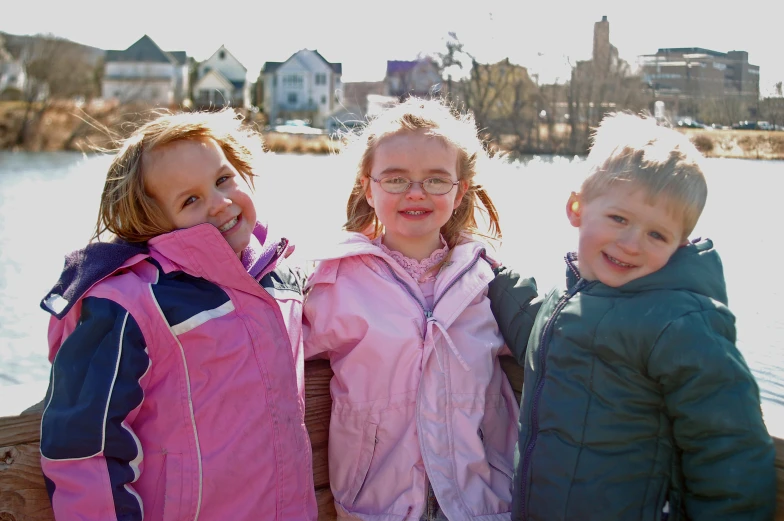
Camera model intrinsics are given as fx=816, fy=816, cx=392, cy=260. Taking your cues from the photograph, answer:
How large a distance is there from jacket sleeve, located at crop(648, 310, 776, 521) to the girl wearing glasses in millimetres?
607

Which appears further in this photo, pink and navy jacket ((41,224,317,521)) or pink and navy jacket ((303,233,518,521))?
pink and navy jacket ((303,233,518,521))

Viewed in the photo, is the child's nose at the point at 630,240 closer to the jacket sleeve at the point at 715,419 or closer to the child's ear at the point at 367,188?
the jacket sleeve at the point at 715,419

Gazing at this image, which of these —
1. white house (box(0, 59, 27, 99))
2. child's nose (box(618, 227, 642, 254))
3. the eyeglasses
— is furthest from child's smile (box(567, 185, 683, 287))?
white house (box(0, 59, 27, 99))

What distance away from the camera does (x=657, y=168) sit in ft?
5.35

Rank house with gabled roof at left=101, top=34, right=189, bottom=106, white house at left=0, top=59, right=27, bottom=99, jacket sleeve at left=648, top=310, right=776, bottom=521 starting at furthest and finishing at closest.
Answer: house with gabled roof at left=101, top=34, right=189, bottom=106, white house at left=0, top=59, right=27, bottom=99, jacket sleeve at left=648, top=310, right=776, bottom=521

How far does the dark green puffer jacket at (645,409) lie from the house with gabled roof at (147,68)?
175 ft

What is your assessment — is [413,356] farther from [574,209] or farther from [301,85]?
[301,85]

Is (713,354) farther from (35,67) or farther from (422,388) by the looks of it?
(35,67)

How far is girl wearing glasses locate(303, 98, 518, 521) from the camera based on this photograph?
201 cm

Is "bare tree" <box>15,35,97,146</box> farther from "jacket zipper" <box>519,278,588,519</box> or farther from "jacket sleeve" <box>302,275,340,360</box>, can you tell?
"jacket zipper" <box>519,278,588,519</box>

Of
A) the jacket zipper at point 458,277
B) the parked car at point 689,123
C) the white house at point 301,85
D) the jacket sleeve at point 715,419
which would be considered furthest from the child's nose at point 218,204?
the white house at point 301,85

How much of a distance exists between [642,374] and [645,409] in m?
0.07

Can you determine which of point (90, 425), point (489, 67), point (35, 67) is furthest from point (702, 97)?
point (35, 67)

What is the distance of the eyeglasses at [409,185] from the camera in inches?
88.5
